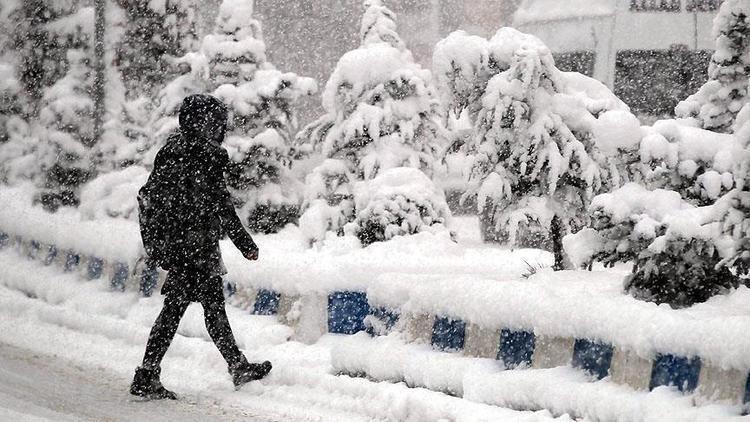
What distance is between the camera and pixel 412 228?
451 inches

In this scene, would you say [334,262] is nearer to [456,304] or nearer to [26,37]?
[456,304]

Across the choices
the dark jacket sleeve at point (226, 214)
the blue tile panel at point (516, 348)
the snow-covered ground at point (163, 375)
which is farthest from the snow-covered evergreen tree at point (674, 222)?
the dark jacket sleeve at point (226, 214)

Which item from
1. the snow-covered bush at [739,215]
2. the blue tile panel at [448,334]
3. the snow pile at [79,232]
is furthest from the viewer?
the snow pile at [79,232]

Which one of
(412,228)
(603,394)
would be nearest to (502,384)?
(603,394)

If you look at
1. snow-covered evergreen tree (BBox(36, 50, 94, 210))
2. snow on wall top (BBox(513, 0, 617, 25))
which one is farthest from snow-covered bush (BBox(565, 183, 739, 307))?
snow on wall top (BBox(513, 0, 617, 25))

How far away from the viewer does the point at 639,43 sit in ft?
76.9

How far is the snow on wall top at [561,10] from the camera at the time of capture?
23.5 m

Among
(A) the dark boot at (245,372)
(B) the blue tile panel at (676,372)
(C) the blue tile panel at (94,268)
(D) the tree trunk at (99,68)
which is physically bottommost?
(A) the dark boot at (245,372)

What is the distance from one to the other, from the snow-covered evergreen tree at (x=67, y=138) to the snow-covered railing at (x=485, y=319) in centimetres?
906

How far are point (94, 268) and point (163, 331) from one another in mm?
4586

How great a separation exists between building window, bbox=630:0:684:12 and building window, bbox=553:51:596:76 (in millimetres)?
1181

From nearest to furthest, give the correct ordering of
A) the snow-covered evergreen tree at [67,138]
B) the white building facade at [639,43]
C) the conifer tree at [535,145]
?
1. the conifer tree at [535,145]
2. the snow-covered evergreen tree at [67,138]
3. the white building facade at [639,43]

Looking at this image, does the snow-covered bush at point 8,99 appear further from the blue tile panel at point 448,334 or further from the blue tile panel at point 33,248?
the blue tile panel at point 448,334

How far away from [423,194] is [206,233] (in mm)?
3808
